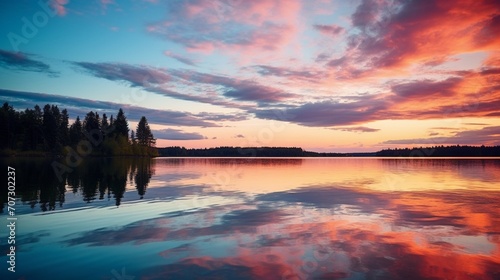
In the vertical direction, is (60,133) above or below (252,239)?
above

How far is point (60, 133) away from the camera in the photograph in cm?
14125

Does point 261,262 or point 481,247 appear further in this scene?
point 481,247

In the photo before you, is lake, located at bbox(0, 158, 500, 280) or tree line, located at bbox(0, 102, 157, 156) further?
tree line, located at bbox(0, 102, 157, 156)

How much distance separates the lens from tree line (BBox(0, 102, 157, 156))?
121 metres

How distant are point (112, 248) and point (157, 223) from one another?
186 inches

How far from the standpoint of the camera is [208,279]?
391 inches

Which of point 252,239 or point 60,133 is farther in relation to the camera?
point 60,133

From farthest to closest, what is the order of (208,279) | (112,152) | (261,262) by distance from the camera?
(112,152) < (261,262) < (208,279)

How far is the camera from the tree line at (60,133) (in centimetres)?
12080

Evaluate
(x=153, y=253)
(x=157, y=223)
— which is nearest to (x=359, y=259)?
(x=153, y=253)

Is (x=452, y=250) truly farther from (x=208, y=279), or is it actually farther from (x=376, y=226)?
(x=208, y=279)

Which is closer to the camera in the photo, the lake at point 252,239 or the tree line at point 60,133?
the lake at point 252,239

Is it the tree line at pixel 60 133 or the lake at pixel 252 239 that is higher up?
the tree line at pixel 60 133

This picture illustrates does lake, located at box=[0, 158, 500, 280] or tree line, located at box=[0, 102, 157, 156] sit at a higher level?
tree line, located at box=[0, 102, 157, 156]
